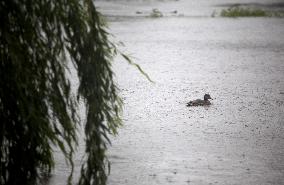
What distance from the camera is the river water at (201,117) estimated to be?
4697 mm

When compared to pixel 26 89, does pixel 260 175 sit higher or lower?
lower

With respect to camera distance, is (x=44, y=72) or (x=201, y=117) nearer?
(x=44, y=72)

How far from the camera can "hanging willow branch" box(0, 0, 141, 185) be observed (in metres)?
3.22

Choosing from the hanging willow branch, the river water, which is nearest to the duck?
the river water

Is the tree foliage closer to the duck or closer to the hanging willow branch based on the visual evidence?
the hanging willow branch

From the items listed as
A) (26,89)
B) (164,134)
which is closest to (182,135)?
(164,134)

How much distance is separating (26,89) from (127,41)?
1096 cm

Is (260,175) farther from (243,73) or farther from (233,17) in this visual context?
(233,17)

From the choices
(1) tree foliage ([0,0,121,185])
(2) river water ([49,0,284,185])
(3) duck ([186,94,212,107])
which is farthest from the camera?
(3) duck ([186,94,212,107])

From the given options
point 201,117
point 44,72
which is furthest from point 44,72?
point 201,117

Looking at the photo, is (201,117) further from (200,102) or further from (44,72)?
(44,72)

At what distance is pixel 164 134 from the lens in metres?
5.86

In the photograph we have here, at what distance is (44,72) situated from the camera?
3.43 m

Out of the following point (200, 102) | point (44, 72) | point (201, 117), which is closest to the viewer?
point (44, 72)
